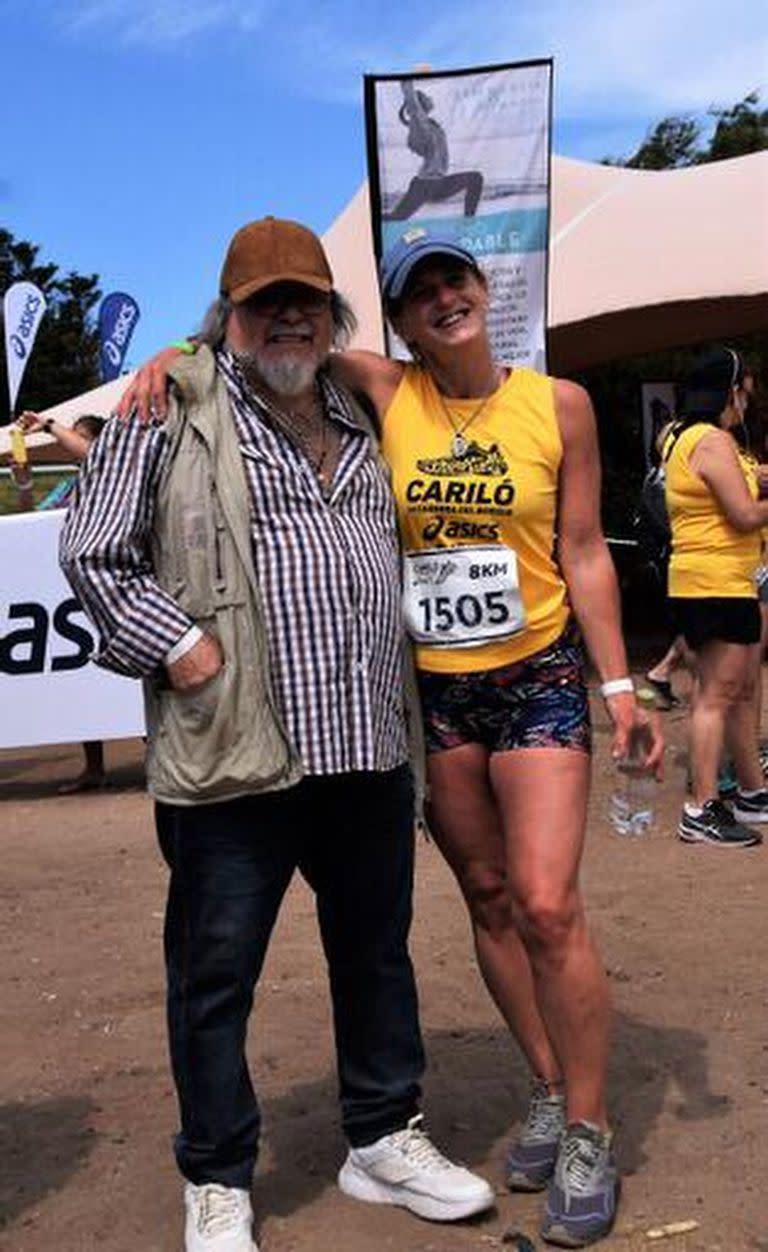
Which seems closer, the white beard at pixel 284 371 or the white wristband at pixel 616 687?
the white beard at pixel 284 371

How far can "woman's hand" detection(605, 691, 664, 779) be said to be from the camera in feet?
10.8

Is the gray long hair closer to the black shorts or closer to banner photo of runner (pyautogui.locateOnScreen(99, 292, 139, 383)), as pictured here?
the black shorts

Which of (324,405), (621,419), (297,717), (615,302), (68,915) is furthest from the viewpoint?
(621,419)

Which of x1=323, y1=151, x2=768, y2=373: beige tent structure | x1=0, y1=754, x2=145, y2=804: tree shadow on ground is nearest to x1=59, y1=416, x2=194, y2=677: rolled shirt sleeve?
x1=0, y1=754, x2=145, y2=804: tree shadow on ground

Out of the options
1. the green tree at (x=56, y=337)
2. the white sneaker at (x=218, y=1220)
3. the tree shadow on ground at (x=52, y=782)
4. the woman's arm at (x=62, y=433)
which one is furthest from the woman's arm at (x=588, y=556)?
the green tree at (x=56, y=337)

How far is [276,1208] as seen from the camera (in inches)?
130

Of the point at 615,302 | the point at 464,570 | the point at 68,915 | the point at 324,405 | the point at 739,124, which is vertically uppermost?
the point at 739,124

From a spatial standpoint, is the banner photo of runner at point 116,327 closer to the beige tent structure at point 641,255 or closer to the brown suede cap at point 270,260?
the beige tent structure at point 641,255

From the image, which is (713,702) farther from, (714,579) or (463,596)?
(463,596)

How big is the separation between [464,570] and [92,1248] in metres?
1.57

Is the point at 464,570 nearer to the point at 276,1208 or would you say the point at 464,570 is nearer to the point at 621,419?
the point at 276,1208

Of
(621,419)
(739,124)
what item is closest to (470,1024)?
(621,419)

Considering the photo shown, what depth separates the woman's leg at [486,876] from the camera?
3258mm

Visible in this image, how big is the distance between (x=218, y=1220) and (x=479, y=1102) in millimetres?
958
